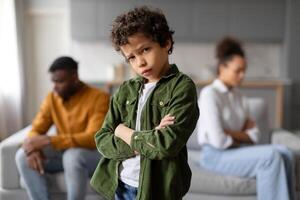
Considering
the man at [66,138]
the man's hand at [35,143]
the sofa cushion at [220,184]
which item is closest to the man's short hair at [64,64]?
the man at [66,138]

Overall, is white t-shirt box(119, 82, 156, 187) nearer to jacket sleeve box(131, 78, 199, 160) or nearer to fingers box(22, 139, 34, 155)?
jacket sleeve box(131, 78, 199, 160)

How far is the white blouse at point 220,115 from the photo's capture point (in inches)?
82.6

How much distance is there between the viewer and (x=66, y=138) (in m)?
2.10

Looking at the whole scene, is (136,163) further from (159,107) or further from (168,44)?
(168,44)

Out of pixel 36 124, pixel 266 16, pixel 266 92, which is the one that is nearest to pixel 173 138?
pixel 36 124

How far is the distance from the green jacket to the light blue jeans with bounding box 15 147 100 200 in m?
0.82

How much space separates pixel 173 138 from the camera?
104cm

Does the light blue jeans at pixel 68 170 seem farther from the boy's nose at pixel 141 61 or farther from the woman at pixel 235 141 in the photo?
the boy's nose at pixel 141 61

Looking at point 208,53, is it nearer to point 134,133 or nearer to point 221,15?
point 221,15

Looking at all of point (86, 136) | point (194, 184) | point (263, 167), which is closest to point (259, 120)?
point (263, 167)

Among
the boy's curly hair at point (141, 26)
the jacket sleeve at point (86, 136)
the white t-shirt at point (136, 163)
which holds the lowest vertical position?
the jacket sleeve at point (86, 136)

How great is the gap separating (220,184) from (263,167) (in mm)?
248

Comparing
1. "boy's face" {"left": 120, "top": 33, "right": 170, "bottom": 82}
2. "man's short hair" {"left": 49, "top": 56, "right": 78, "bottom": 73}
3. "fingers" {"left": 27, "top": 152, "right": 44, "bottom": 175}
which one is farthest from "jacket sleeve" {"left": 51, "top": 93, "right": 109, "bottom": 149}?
"boy's face" {"left": 120, "top": 33, "right": 170, "bottom": 82}

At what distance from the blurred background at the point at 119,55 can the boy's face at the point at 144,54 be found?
10.4 feet
